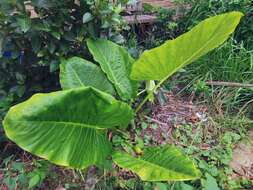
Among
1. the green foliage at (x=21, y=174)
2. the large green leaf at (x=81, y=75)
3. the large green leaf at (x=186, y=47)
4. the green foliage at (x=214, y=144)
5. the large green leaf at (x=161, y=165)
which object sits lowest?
the green foliage at (x=214, y=144)

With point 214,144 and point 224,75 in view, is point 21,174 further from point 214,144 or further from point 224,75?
point 224,75

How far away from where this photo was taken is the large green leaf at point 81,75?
6.23 ft

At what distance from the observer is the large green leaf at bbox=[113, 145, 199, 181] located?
1432mm

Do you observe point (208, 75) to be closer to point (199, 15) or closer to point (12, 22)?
point (199, 15)

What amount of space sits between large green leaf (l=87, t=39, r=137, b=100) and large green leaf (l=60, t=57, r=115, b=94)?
5cm

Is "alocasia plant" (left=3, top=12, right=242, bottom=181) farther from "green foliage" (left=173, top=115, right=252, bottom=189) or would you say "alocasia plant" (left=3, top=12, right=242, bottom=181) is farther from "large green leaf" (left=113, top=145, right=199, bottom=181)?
"green foliage" (left=173, top=115, right=252, bottom=189)

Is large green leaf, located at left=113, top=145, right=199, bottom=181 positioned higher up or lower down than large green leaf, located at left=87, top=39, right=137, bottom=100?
lower down

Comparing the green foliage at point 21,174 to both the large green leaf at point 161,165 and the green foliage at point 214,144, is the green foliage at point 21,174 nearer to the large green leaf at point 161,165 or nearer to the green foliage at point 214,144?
the large green leaf at point 161,165

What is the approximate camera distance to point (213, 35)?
159 cm

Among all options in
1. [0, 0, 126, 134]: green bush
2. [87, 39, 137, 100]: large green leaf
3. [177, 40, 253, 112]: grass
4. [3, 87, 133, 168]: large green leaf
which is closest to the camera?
[3, 87, 133, 168]: large green leaf

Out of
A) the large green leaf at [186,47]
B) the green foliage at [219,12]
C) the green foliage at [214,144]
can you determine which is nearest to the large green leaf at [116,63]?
the large green leaf at [186,47]

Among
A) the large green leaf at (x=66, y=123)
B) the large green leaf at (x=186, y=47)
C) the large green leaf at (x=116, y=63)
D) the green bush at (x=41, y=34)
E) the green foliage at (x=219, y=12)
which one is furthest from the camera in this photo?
the green foliage at (x=219, y=12)

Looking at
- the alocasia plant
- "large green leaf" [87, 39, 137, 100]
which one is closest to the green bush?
"large green leaf" [87, 39, 137, 100]

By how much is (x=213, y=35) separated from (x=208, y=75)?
1295 millimetres
